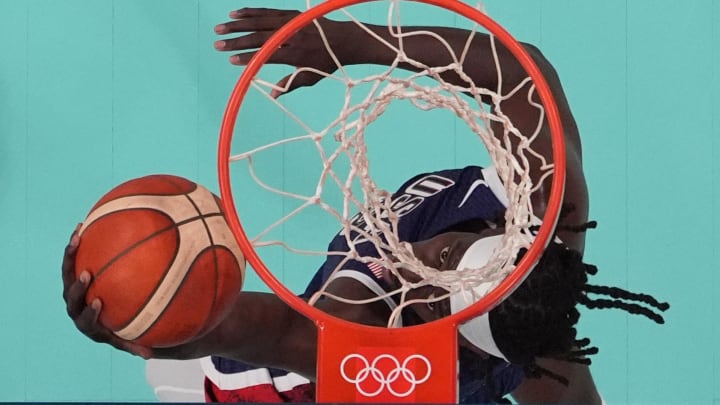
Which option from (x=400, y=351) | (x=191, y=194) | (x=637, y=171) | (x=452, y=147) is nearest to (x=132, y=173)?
(x=452, y=147)

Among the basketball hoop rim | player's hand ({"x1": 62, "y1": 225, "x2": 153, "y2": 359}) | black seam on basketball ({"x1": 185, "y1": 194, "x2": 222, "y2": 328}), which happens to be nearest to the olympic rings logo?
the basketball hoop rim

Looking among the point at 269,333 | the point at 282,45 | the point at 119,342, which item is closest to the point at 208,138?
the point at 282,45

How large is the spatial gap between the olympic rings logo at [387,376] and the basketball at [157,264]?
6.6 inches

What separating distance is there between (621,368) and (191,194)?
1.43 metres

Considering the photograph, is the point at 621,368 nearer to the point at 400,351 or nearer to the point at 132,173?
the point at 132,173

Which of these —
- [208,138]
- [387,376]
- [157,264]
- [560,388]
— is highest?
[208,138]

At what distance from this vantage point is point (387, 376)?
3.66 feet

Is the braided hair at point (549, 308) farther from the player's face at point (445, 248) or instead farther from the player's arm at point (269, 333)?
the player's arm at point (269, 333)

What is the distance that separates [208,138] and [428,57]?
41.7 inches

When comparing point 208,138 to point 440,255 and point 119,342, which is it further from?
point 119,342

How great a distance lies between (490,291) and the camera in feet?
4.03

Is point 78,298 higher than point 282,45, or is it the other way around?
point 282,45

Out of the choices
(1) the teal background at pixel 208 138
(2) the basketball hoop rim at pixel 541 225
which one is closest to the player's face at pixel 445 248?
(2) the basketball hoop rim at pixel 541 225

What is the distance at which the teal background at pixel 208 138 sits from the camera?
244cm
